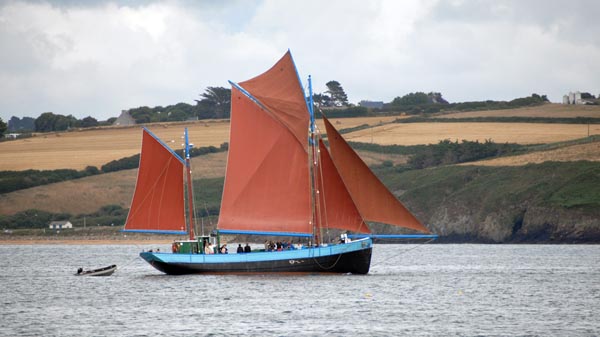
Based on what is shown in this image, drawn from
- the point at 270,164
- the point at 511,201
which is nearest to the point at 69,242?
the point at 511,201

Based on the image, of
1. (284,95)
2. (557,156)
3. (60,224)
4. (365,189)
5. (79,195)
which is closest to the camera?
(365,189)

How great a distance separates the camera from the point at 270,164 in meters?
77.4

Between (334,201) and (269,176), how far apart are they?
4.80 metres

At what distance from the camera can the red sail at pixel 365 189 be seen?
246 ft

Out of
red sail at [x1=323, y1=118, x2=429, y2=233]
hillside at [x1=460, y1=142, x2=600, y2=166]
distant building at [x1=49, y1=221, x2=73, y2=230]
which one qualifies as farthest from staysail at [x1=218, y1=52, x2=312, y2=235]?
distant building at [x1=49, y1=221, x2=73, y2=230]

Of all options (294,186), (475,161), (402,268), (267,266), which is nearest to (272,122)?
(294,186)

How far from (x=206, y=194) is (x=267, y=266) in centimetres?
10011

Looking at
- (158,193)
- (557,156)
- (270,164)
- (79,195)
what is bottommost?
(79,195)

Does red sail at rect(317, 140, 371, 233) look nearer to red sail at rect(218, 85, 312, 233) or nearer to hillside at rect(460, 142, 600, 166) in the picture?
red sail at rect(218, 85, 312, 233)

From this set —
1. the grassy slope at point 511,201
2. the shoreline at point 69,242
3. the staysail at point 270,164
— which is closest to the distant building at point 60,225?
the shoreline at point 69,242

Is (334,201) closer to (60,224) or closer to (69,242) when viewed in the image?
(69,242)

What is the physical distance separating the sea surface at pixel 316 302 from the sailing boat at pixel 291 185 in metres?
1.70

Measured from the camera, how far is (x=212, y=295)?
69.1 m

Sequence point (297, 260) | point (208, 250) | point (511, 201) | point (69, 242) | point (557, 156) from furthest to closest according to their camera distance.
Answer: point (69, 242), point (557, 156), point (511, 201), point (208, 250), point (297, 260)
